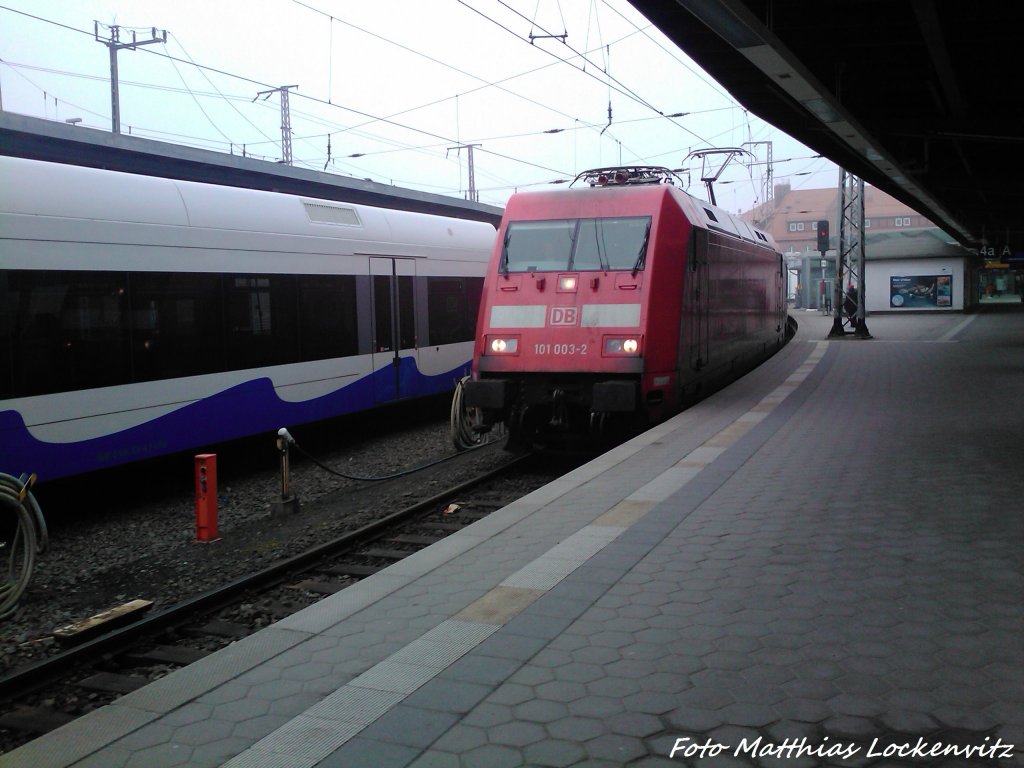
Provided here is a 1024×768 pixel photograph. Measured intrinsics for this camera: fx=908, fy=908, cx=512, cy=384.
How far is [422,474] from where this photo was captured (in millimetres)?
10383

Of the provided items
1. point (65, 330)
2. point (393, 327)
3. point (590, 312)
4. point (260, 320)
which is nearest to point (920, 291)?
point (393, 327)

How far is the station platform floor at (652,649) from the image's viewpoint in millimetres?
3162

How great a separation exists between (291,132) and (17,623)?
90.3ft

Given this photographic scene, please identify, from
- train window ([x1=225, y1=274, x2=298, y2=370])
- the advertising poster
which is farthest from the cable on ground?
the advertising poster

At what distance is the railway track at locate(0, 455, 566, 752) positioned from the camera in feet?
15.0

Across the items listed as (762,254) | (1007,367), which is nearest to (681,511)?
(762,254)

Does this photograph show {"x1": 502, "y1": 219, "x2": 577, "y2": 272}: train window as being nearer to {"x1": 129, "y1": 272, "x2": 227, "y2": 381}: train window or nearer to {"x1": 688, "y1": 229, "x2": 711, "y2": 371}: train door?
{"x1": 688, "y1": 229, "x2": 711, "y2": 371}: train door

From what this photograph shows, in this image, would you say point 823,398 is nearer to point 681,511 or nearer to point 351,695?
point 681,511

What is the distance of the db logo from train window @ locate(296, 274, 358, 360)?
314 cm

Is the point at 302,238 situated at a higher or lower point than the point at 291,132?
lower

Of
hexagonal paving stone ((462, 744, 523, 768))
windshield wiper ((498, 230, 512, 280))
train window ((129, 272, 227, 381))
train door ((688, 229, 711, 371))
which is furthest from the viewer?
train door ((688, 229, 711, 371))

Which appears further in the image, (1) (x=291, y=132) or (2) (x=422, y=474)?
(1) (x=291, y=132)

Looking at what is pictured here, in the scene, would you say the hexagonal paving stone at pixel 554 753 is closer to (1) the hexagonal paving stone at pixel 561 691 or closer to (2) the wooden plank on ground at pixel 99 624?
(1) the hexagonal paving stone at pixel 561 691

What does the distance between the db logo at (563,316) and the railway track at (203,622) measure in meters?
2.23
